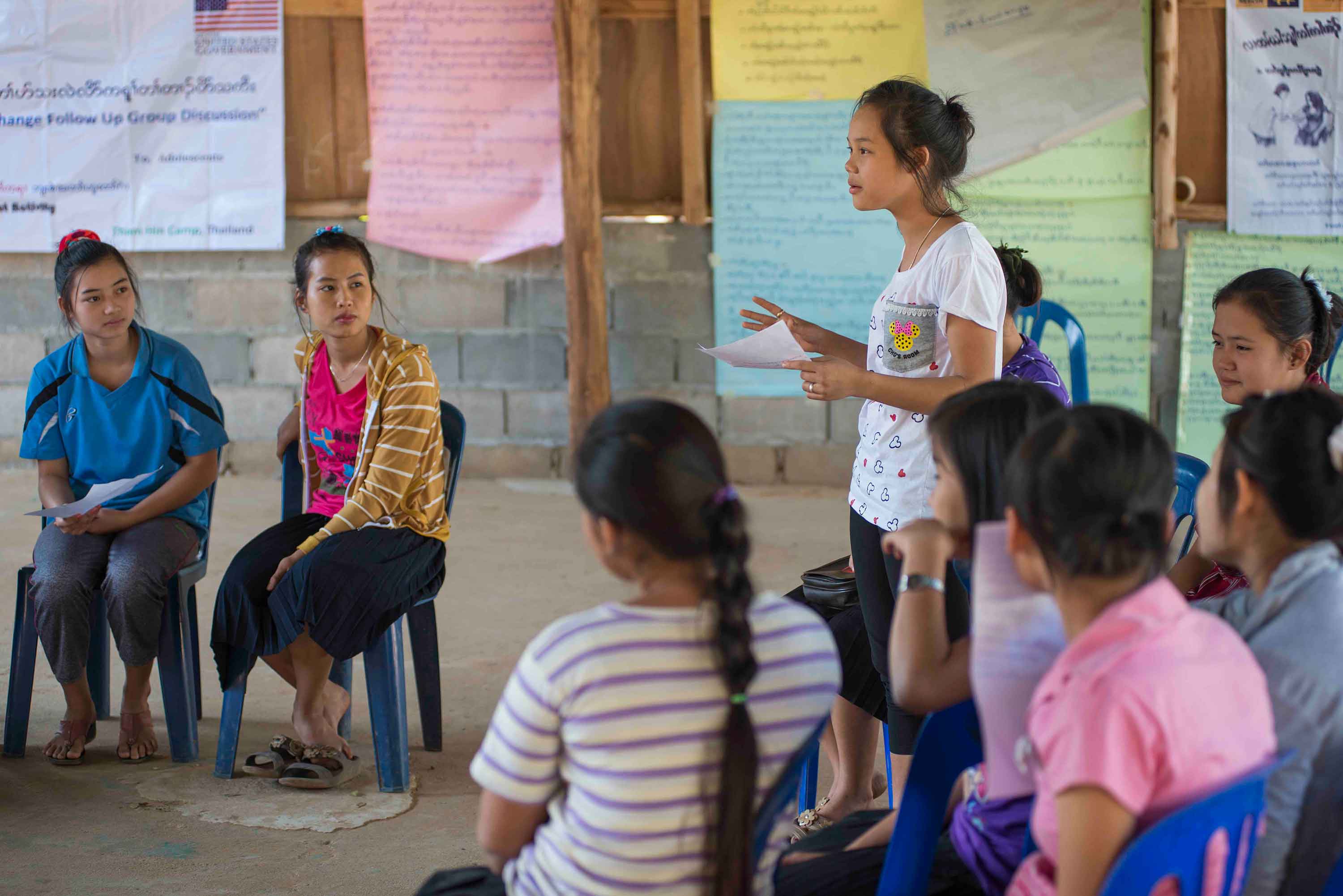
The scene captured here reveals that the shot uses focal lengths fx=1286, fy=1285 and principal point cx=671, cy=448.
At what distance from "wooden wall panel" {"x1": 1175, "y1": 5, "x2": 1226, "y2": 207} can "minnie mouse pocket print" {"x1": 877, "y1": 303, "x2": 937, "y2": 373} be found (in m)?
3.38

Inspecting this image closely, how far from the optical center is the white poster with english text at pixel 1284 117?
184 inches

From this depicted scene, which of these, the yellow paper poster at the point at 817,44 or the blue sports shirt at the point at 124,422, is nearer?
the blue sports shirt at the point at 124,422

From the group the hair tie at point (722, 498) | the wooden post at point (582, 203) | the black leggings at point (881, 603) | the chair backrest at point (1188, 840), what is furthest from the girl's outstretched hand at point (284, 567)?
the wooden post at point (582, 203)

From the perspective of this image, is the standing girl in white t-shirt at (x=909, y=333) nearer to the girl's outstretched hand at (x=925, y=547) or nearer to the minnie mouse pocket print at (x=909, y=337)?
the minnie mouse pocket print at (x=909, y=337)

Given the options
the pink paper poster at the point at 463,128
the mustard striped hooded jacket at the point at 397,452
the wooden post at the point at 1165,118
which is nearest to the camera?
the mustard striped hooded jacket at the point at 397,452

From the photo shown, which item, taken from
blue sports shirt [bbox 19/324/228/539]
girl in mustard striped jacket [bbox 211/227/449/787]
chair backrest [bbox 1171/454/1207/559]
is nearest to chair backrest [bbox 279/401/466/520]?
girl in mustard striped jacket [bbox 211/227/449/787]

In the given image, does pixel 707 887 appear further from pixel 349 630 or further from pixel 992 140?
pixel 992 140

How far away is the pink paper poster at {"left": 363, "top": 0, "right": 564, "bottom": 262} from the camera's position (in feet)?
16.4

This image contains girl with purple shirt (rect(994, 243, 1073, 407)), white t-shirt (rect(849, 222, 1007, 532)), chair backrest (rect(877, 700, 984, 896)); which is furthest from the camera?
girl with purple shirt (rect(994, 243, 1073, 407))

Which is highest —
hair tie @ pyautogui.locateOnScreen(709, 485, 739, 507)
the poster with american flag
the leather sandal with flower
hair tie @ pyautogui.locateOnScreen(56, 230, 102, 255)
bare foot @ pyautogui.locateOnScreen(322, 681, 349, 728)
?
the poster with american flag

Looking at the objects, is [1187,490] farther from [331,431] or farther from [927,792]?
[331,431]

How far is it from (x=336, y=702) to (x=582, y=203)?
268 centimetres

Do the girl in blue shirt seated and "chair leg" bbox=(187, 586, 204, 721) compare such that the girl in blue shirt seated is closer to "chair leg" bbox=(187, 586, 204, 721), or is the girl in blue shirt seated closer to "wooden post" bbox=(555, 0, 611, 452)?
"chair leg" bbox=(187, 586, 204, 721)

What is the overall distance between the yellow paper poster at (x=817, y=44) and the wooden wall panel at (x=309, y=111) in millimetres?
1520
